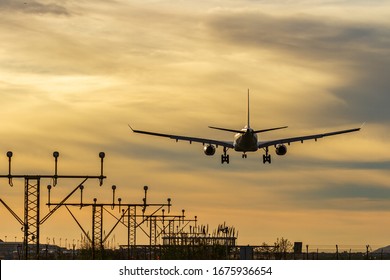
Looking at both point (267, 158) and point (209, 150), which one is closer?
point (267, 158)

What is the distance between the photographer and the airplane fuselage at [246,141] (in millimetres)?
134250

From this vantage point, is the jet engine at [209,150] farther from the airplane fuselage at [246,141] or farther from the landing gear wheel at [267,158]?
the landing gear wheel at [267,158]

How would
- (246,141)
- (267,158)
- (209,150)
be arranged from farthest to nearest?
(209,150) → (267,158) → (246,141)

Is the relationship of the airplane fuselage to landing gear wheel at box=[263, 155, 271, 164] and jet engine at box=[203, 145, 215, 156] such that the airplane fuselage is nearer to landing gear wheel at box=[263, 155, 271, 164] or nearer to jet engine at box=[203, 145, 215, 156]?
landing gear wheel at box=[263, 155, 271, 164]

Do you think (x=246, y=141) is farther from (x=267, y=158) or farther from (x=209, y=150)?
(x=209, y=150)

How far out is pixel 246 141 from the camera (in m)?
135

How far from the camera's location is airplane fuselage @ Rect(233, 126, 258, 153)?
134 metres

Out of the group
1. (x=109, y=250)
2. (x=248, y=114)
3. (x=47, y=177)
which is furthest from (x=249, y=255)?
(x=248, y=114)

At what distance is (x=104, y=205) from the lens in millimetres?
131250

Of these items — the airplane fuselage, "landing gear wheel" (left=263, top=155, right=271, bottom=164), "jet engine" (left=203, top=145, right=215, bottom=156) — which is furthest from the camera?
"jet engine" (left=203, top=145, right=215, bottom=156)

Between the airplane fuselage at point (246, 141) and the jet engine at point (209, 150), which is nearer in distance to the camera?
the airplane fuselage at point (246, 141)

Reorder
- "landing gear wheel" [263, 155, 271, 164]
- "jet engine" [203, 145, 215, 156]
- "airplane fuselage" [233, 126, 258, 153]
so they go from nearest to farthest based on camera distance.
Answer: "airplane fuselage" [233, 126, 258, 153]
"landing gear wheel" [263, 155, 271, 164]
"jet engine" [203, 145, 215, 156]
